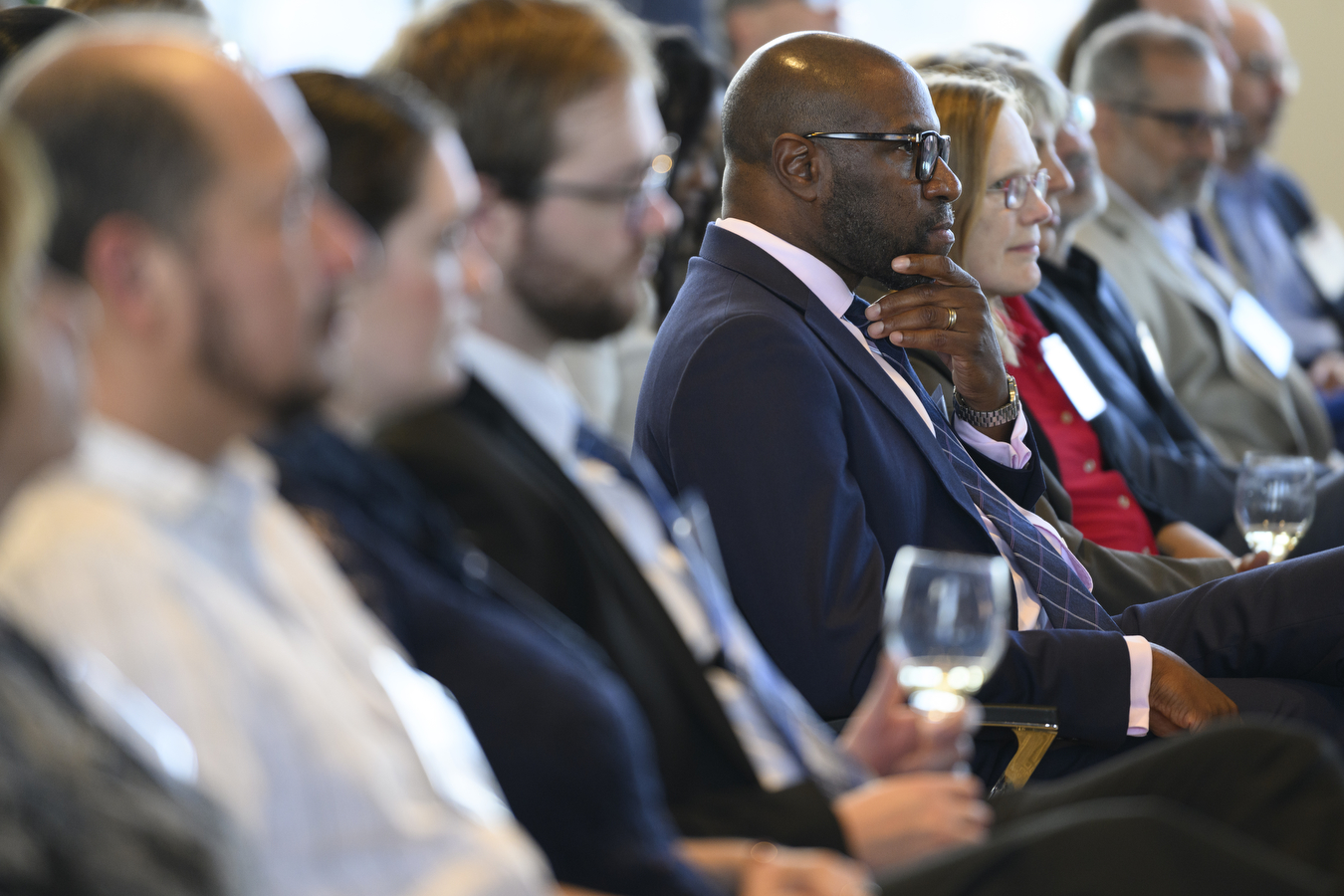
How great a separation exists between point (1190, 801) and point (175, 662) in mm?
989

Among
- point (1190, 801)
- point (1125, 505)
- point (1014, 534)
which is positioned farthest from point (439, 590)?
point (1125, 505)

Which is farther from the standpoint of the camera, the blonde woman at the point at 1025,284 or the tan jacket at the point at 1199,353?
the tan jacket at the point at 1199,353

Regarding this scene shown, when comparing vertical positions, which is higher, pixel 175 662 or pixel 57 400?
pixel 57 400

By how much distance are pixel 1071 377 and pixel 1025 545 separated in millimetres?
807

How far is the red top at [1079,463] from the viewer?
298cm

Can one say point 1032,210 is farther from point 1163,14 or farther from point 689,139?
point 1163,14

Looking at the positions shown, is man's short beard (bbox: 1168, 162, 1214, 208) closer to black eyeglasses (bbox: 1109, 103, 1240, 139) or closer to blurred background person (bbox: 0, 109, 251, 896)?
black eyeglasses (bbox: 1109, 103, 1240, 139)

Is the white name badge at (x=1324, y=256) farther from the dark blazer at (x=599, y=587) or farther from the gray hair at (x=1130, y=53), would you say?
the dark blazer at (x=599, y=587)

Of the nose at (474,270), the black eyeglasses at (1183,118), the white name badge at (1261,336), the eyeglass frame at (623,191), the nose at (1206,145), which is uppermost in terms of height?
the eyeglass frame at (623,191)

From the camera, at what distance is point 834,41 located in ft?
7.62

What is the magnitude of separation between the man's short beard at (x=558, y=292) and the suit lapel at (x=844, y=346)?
2.41 ft

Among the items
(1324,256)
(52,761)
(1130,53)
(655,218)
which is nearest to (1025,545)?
(655,218)

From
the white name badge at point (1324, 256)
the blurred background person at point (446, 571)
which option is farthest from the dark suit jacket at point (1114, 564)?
the white name badge at point (1324, 256)

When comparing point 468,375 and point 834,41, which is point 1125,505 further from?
point 468,375
